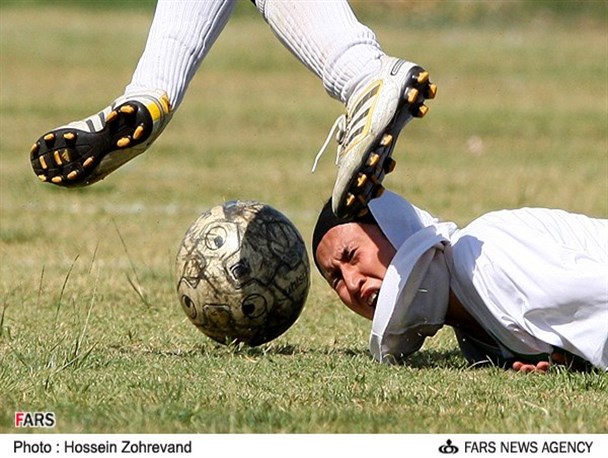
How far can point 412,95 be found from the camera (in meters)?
5.22

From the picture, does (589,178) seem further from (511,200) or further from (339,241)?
(339,241)

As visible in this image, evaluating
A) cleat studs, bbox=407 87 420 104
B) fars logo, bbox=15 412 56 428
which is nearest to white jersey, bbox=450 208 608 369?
cleat studs, bbox=407 87 420 104

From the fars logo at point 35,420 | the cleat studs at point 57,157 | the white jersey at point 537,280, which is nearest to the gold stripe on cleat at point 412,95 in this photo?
the white jersey at point 537,280

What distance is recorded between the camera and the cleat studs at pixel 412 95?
205 inches

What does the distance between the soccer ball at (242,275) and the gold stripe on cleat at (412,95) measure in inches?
44.9

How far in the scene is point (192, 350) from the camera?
6152 millimetres

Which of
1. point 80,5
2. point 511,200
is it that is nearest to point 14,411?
point 511,200

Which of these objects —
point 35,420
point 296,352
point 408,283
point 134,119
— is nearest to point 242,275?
point 296,352

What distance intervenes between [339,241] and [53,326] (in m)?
1.67

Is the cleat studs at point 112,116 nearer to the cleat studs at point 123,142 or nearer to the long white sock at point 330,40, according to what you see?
the cleat studs at point 123,142

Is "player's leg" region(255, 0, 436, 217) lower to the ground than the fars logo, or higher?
higher

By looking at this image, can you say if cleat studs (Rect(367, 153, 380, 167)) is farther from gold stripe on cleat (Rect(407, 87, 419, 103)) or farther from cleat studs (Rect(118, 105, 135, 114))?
cleat studs (Rect(118, 105, 135, 114))

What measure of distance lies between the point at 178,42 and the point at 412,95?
1.18 meters
